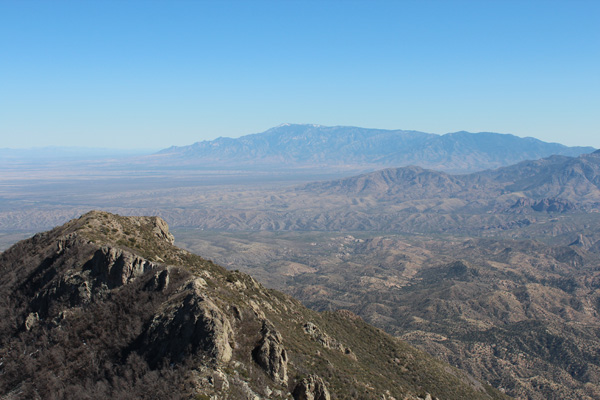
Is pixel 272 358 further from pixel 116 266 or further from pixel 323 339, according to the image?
pixel 323 339

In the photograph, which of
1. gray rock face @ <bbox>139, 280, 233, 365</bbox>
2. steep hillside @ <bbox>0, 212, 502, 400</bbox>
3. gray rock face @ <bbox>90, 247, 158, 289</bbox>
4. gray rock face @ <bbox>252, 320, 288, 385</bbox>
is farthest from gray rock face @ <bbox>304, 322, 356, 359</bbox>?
gray rock face @ <bbox>90, 247, 158, 289</bbox>

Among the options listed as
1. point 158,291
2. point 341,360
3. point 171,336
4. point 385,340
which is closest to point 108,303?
point 158,291

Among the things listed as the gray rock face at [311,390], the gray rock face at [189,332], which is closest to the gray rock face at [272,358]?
the gray rock face at [311,390]

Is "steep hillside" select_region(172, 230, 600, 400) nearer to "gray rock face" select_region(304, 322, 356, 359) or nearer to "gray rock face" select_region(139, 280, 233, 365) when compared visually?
"gray rock face" select_region(304, 322, 356, 359)

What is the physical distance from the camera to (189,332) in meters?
36.6

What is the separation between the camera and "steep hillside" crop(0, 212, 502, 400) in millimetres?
35219

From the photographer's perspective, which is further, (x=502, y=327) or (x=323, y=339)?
(x=502, y=327)

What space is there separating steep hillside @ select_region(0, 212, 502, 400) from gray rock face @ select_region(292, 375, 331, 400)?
0.11 m

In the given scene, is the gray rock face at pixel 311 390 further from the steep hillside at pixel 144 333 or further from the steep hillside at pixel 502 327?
the steep hillside at pixel 502 327

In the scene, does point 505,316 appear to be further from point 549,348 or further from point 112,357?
point 112,357

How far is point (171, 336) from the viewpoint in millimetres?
37094

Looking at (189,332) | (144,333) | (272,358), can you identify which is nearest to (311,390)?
(272,358)

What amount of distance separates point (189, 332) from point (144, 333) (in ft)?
15.7

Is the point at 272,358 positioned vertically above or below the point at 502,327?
above
